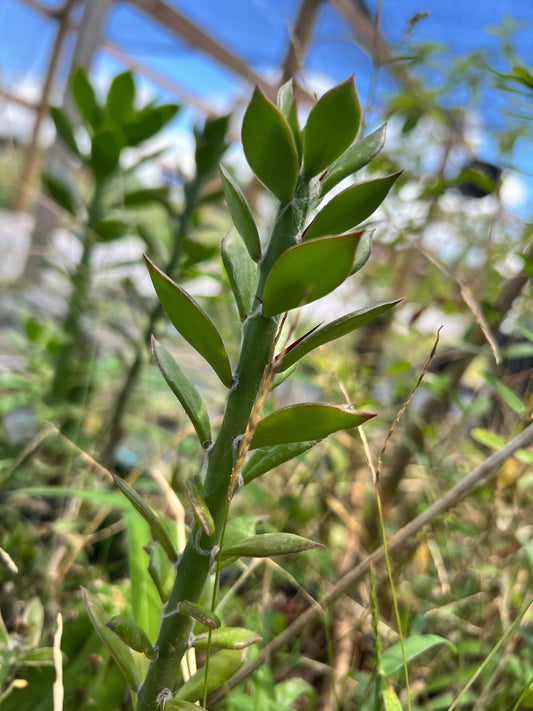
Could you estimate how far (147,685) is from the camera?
1.16 ft

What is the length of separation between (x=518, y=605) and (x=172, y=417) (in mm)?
933

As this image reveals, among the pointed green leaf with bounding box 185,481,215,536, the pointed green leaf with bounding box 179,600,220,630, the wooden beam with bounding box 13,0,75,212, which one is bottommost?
the pointed green leaf with bounding box 179,600,220,630

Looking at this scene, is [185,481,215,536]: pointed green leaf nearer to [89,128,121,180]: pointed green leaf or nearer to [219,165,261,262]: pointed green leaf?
A: [219,165,261,262]: pointed green leaf

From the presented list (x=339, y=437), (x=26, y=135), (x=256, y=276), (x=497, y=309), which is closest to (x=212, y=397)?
(x=339, y=437)

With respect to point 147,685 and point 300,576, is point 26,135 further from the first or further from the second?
point 147,685


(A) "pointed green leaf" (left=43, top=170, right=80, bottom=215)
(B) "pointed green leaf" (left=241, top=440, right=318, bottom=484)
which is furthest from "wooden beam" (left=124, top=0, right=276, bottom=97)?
(B) "pointed green leaf" (left=241, top=440, right=318, bottom=484)

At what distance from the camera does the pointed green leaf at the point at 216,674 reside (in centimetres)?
35

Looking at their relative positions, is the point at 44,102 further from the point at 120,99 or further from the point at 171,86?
Result: the point at 120,99

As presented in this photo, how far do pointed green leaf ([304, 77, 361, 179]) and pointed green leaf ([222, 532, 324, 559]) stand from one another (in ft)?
0.65

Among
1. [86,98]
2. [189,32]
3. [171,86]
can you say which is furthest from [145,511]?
[171,86]

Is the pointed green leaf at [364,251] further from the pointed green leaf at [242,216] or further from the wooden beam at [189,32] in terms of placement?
the wooden beam at [189,32]

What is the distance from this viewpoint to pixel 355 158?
0.33 metres

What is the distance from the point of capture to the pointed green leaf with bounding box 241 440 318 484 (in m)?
0.35

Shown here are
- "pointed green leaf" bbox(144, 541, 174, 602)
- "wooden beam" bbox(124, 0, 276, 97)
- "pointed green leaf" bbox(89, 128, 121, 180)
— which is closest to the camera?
"pointed green leaf" bbox(144, 541, 174, 602)
